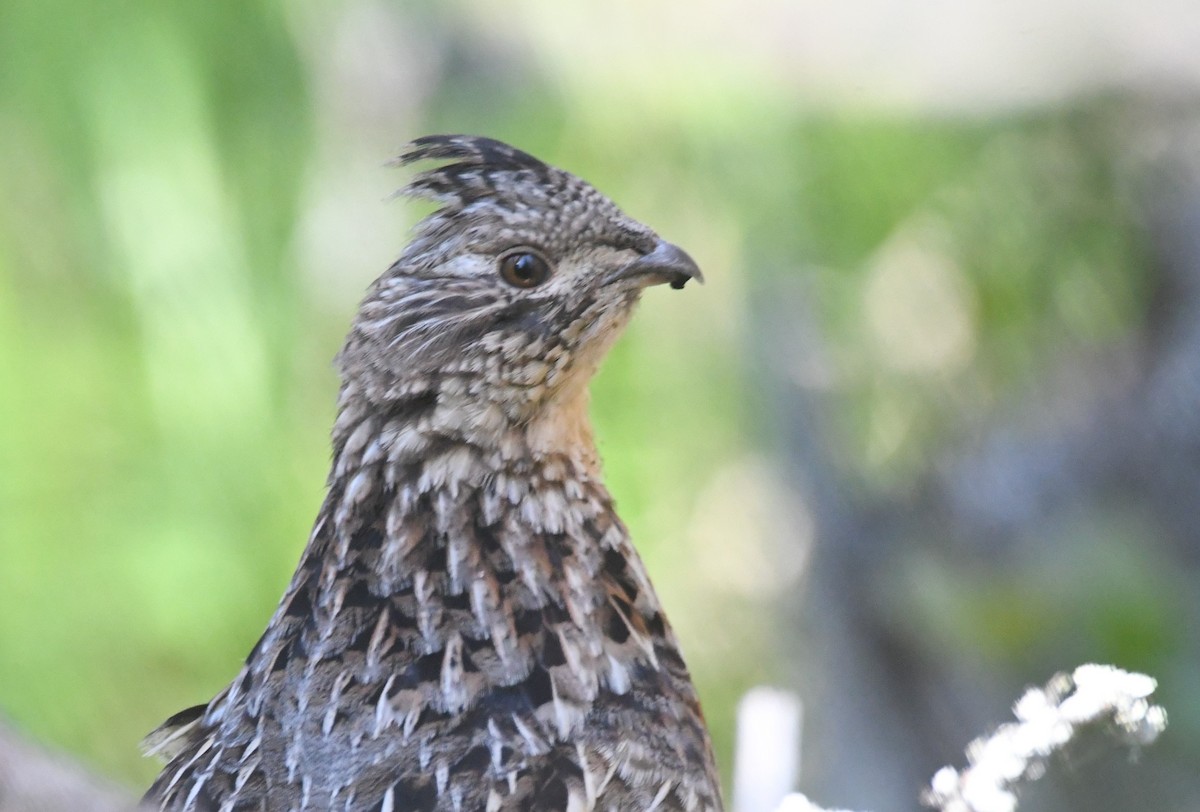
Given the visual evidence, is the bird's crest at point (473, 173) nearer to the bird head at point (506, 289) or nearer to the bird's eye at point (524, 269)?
the bird head at point (506, 289)

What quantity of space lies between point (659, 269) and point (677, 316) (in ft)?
11.1

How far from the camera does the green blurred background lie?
470 cm

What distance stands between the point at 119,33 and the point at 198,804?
12.8ft

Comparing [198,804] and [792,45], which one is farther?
[792,45]

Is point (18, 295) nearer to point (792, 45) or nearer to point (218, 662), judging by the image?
point (218, 662)

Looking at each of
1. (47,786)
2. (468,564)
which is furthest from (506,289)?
(47,786)

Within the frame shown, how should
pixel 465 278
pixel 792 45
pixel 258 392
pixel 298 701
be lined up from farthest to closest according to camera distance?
pixel 258 392 < pixel 792 45 < pixel 465 278 < pixel 298 701

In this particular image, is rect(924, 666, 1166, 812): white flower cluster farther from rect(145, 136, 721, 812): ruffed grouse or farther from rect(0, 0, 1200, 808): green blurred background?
rect(0, 0, 1200, 808): green blurred background

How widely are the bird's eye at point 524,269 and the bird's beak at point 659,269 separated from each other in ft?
0.42

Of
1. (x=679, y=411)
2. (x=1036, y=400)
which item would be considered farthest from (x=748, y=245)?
Result: (x=1036, y=400)

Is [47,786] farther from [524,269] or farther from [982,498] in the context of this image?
[982,498]

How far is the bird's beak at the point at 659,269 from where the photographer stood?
102 inches

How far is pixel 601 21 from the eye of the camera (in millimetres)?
5664

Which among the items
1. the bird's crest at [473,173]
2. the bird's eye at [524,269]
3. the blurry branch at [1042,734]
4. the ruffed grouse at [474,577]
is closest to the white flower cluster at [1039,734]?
the blurry branch at [1042,734]
